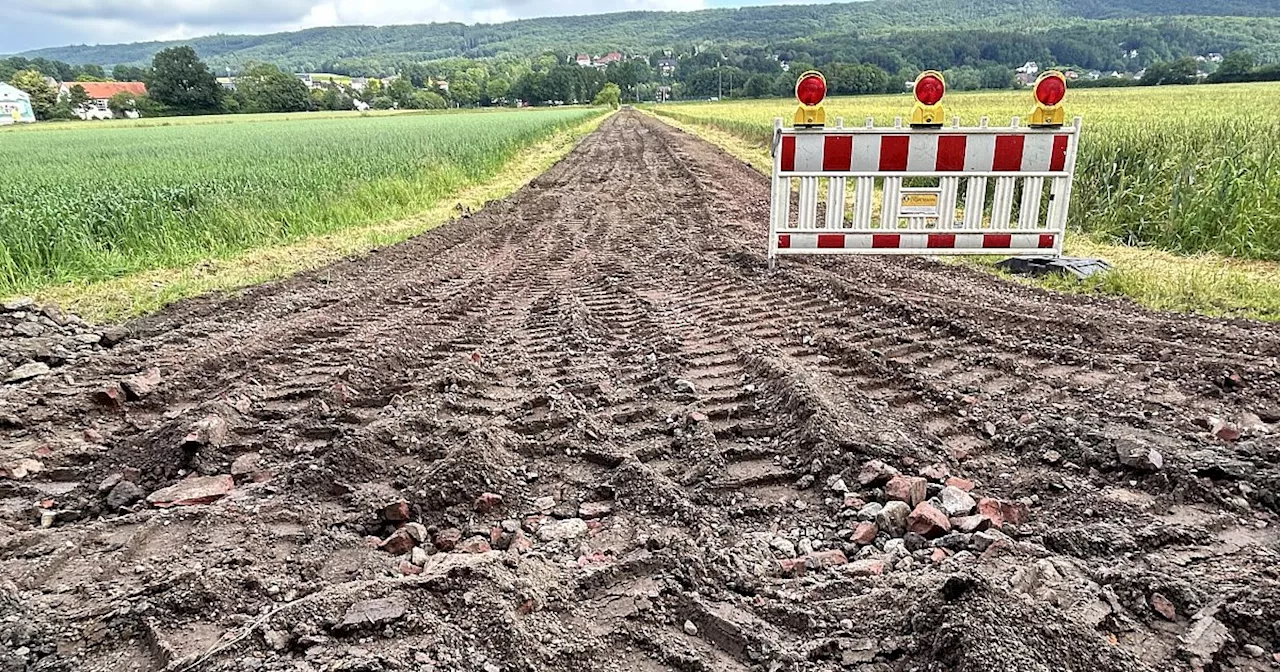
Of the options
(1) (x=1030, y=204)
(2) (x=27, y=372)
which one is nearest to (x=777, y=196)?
(1) (x=1030, y=204)

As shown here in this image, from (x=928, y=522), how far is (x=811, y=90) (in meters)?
4.41

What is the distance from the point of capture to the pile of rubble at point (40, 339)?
14.8 ft

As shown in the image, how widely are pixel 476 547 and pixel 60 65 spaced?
193596mm

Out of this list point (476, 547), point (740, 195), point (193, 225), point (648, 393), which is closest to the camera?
point (476, 547)

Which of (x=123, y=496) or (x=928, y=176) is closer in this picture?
(x=123, y=496)

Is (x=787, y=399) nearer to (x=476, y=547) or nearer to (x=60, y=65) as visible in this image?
(x=476, y=547)

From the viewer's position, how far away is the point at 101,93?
118875 millimetres

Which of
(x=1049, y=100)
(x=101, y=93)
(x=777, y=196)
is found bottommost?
(x=777, y=196)

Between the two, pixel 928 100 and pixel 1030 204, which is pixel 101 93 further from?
pixel 1030 204

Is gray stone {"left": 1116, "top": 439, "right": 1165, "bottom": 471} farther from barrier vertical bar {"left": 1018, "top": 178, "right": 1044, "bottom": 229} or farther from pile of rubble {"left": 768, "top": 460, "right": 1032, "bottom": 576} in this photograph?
barrier vertical bar {"left": 1018, "top": 178, "right": 1044, "bottom": 229}

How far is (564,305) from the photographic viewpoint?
225 inches

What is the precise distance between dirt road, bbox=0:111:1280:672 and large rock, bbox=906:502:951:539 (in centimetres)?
1

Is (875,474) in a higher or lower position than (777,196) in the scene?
lower

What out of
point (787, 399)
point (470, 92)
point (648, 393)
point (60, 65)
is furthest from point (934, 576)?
point (60, 65)
